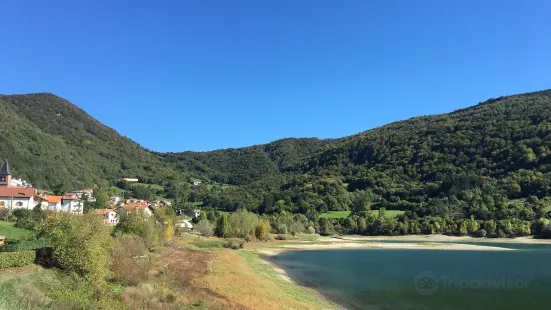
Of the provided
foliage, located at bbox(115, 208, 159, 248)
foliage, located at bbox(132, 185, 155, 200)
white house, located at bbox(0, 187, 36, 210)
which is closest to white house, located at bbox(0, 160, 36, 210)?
white house, located at bbox(0, 187, 36, 210)

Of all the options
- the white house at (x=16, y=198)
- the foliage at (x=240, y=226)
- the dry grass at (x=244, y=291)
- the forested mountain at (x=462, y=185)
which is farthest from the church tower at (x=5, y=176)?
the dry grass at (x=244, y=291)

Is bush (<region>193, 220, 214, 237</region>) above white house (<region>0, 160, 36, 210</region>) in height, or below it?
below

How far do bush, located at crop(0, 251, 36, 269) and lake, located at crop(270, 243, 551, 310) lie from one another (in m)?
23.4

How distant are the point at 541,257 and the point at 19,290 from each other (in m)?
80.6

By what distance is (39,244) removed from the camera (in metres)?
26.8

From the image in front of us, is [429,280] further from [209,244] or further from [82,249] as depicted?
[209,244]

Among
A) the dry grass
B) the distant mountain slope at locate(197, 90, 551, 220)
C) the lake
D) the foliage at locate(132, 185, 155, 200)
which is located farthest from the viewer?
the foliage at locate(132, 185, 155, 200)

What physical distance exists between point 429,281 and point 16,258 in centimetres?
4175

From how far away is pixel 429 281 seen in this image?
4731cm

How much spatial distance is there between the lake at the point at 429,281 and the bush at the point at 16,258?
23390 mm

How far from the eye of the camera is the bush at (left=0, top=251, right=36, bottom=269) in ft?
73.4

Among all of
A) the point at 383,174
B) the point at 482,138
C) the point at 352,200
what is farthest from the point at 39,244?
the point at 482,138

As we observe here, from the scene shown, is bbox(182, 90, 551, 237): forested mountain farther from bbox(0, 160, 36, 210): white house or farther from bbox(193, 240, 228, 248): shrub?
bbox(0, 160, 36, 210): white house

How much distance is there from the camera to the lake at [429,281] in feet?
117
